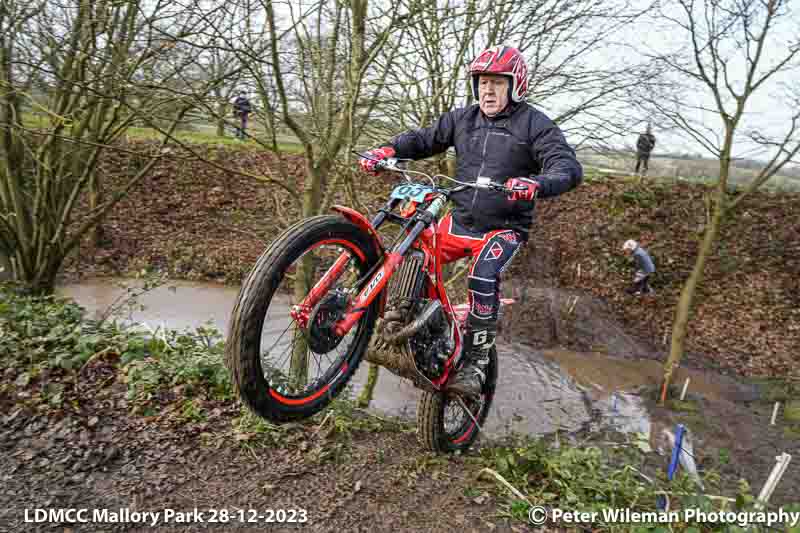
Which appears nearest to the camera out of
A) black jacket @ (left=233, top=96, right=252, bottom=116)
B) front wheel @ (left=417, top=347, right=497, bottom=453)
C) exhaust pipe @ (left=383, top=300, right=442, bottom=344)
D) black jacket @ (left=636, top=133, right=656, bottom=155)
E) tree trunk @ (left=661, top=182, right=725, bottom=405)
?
exhaust pipe @ (left=383, top=300, right=442, bottom=344)

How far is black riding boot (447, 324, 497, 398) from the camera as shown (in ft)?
11.9

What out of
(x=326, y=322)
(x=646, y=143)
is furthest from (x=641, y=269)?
(x=326, y=322)

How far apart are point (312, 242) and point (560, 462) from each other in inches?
98.4

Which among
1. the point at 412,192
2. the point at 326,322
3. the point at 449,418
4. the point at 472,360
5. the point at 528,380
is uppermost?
the point at 412,192

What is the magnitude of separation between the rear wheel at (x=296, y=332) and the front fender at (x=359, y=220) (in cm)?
3

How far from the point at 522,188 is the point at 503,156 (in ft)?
2.11

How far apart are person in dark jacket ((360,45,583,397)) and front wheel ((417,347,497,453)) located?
0.36m

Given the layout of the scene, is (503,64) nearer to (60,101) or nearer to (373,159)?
(373,159)

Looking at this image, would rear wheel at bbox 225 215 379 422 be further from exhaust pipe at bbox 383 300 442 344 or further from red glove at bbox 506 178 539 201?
red glove at bbox 506 178 539 201

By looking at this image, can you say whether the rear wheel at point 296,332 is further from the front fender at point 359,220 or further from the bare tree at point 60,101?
the bare tree at point 60,101

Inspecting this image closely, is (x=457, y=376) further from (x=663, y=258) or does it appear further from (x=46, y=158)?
(x=663, y=258)

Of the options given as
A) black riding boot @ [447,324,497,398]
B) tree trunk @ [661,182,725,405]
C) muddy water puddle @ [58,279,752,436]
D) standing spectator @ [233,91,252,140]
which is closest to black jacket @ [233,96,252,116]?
standing spectator @ [233,91,252,140]

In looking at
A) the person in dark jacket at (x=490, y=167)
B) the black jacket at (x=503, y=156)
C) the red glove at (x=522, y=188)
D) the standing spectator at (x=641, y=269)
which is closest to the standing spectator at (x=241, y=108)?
the person in dark jacket at (x=490, y=167)

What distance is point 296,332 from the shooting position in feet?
9.86
